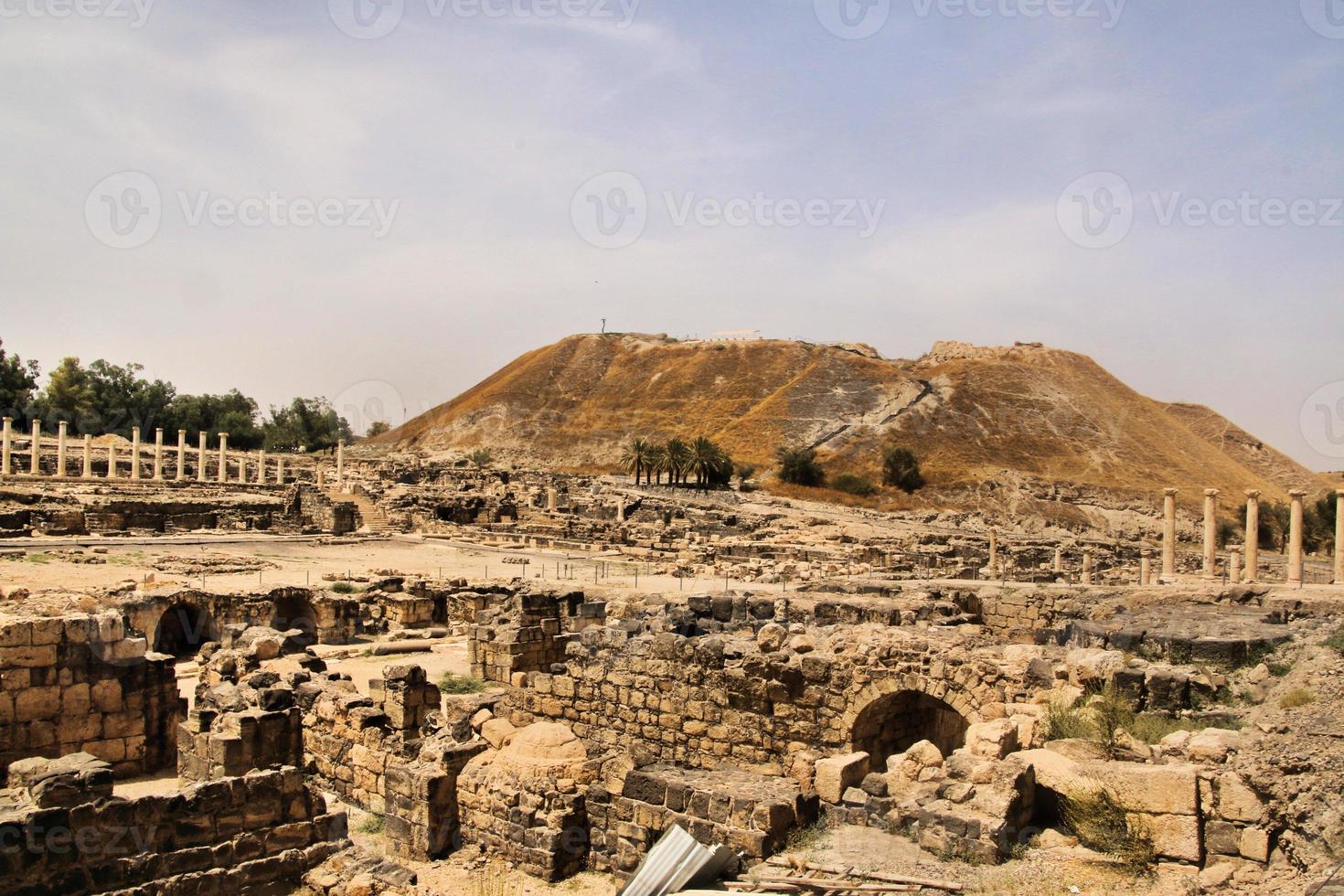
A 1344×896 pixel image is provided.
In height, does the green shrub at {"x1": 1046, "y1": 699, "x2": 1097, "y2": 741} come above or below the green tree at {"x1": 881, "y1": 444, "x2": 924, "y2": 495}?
below

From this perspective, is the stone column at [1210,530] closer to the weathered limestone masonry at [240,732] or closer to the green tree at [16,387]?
the weathered limestone masonry at [240,732]

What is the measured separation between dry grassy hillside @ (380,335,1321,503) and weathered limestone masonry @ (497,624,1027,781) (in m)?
59.7

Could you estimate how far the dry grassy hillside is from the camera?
7506cm

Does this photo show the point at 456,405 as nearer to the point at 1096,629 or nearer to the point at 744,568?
the point at 744,568

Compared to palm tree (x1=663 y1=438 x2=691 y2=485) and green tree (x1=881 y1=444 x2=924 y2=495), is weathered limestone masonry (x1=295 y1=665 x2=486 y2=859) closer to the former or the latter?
palm tree (x1=663 y1=438 x2=691 y2=485)

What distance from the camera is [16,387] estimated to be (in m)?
62.2

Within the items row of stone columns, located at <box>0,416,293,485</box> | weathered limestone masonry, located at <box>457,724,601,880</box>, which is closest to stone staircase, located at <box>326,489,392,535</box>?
row of stone columns, located at <box>0,416,293,485</box>

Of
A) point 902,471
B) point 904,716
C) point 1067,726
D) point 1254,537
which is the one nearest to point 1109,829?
point 1067,726

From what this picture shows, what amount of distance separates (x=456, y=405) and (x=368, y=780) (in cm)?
10164

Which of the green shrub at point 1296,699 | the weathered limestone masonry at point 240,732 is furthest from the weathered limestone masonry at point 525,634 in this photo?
the green shrub at point 1296,699

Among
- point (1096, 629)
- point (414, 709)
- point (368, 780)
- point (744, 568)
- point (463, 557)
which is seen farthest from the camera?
point (463, 557)

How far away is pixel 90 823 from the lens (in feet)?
21.6

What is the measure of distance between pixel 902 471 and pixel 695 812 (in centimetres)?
6317

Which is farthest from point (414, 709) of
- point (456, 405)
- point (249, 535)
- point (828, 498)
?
point (456, 405)
